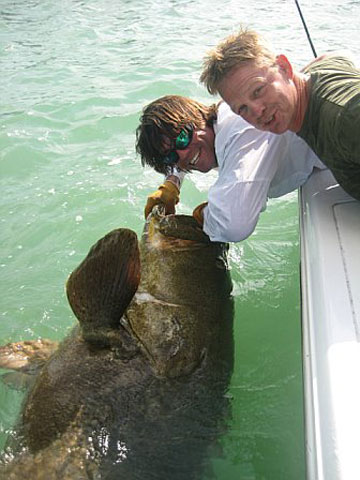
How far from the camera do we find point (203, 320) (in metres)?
2.89

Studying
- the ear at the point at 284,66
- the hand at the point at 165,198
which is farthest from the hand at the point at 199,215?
the ear at the point at 284,66

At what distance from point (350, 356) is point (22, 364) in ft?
5.88

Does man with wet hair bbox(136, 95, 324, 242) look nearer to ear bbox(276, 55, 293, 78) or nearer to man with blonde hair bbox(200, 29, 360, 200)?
man with blonde hair bbox(200, 29, 360, 200)

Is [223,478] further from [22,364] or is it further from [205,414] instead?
[22,364]

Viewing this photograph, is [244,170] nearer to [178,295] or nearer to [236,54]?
[236,54]

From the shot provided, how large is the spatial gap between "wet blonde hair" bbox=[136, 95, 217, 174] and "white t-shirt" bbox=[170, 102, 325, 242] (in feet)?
A: 0.56

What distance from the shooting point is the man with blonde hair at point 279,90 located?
2.75 meters

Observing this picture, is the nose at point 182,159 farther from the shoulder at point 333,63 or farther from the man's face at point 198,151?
the shoulder at point 333,63

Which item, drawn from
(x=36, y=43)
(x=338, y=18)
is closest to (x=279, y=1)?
(x=338, y=18)

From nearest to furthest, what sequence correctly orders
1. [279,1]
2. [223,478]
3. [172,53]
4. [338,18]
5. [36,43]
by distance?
[223,478] < [172,53] < [36,43] < [338,18] < [279,1]

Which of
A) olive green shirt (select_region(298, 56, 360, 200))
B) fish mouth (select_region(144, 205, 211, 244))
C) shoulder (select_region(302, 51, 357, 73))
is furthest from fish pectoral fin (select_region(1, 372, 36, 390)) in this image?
shoulder (select_region(302, 51, 357, 73))

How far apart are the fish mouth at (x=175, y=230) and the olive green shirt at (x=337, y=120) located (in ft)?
2.62

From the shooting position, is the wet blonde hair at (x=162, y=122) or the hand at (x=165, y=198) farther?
the hand at (x=165, y=198)

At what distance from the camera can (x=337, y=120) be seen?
2.55 metres
